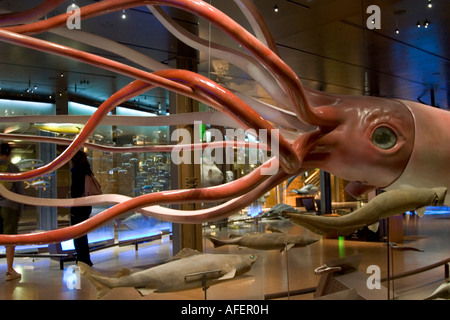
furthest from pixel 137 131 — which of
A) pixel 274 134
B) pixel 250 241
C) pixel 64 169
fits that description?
pixel 274 134

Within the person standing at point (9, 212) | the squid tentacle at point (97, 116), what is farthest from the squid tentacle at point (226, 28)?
the person standing at point (9, 212)

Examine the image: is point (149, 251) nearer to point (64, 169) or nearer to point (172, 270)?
point (64, 169)

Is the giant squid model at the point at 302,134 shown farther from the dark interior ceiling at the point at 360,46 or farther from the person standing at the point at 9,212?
the person standing at the point at 9,212

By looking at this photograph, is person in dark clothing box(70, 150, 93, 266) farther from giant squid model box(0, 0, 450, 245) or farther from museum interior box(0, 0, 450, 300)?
giant squid model box(0, 0, 450, 245)

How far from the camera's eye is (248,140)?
1245 millimetres

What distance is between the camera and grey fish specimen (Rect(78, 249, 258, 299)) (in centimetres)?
133

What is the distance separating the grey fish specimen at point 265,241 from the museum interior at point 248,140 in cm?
1

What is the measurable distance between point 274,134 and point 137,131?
3372mm

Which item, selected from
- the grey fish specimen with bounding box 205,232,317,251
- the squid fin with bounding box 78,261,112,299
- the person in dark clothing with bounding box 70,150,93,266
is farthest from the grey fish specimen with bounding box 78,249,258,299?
the person in dark clothing with bounding box 70,150,93,266

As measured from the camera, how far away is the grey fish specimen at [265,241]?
1.92 meters

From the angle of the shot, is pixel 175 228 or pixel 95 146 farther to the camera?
pixel 175 228

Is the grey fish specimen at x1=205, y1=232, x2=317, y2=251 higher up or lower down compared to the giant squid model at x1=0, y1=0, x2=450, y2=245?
lower down

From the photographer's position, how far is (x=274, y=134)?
61 centimetres

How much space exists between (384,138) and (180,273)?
104 cm
